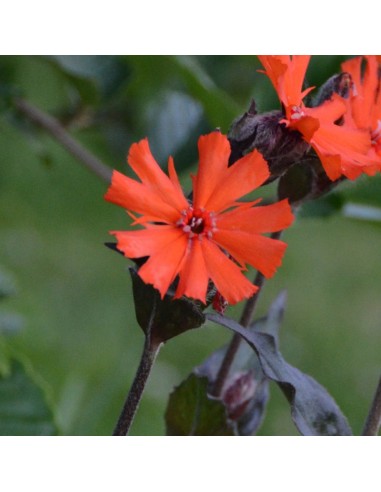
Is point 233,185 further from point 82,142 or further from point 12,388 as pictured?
point 82,142

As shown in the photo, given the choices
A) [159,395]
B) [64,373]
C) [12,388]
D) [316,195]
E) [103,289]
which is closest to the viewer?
[316,195]

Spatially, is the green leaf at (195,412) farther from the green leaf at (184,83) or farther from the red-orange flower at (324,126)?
the green leaf at (184,83)

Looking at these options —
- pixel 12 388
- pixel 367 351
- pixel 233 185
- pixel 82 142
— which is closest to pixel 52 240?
pixel 82 142

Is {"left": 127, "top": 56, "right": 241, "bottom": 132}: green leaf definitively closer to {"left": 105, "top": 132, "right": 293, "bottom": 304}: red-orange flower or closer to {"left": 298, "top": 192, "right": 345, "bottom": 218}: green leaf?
{"left": 298, "top": 192, "right": 345, "bottom": 218}: green leaf

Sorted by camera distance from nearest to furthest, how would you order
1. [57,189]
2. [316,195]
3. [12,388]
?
[316,195] < [12,388] < [57,189]

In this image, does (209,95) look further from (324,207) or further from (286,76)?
(286,76)

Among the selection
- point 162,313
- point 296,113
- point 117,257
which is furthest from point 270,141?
point 117,257
